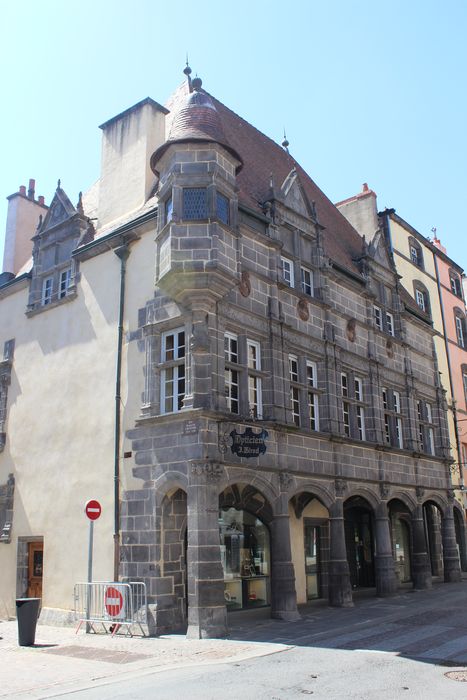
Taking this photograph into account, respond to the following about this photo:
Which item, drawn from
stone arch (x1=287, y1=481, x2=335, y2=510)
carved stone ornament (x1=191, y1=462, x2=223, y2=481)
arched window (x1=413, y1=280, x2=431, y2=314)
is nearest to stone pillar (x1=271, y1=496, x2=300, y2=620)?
stone arch (x1=287, y1=481, x2=335, y2=510)

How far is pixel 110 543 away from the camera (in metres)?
15.3

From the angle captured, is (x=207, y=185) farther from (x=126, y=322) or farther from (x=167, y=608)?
(x=167, y=608)

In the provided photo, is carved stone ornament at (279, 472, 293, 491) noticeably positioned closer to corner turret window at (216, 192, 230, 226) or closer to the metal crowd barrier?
the metal crowd barrier

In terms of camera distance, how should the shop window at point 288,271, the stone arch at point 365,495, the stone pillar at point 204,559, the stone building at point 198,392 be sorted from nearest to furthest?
the stone pillar at point 204,559 < the stone building at point 198,392 < the shop window at point 288,271 < the stone arch at point 365,495

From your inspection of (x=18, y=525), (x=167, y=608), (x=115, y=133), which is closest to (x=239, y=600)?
(x=167, y=608)

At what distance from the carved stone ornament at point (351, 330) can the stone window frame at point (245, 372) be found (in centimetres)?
500

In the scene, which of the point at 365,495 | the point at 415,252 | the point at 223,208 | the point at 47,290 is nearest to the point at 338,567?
the point at 365,495

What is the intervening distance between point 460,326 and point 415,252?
4657 millimetres

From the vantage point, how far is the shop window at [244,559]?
15930 mm

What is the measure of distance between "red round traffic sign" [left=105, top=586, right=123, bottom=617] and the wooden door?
4335mm

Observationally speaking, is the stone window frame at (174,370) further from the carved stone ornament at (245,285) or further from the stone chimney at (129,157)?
the stone chimney at (129,157)

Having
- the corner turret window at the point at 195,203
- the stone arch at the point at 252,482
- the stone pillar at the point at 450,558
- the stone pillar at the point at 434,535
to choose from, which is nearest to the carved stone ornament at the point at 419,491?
the stone pillar at the point at 450,558

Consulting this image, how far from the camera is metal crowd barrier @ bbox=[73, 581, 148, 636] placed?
1374cm

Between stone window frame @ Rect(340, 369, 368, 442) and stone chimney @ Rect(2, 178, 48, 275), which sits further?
stone chimney @ Rect(2, 178, 48, 275)
